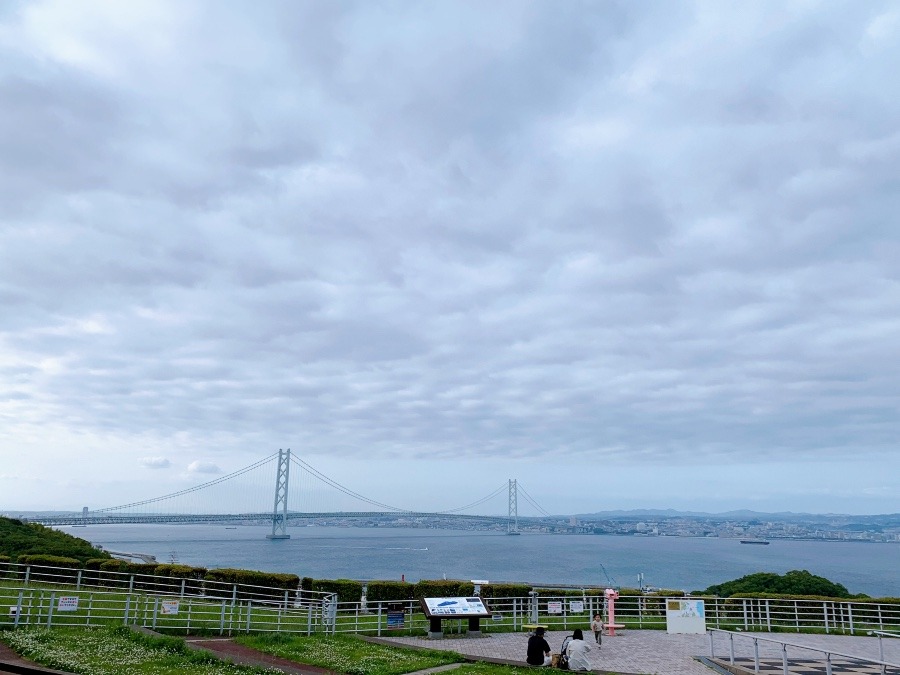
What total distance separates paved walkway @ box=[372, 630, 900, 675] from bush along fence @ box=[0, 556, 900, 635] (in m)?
0.84

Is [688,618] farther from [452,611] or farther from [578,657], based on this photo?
A: [578,657]

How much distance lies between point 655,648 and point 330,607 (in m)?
7.68

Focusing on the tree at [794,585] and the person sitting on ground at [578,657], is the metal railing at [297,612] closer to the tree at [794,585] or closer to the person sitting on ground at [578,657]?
the person sitting on ground at [578,657]

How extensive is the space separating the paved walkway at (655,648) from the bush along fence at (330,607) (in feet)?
2.75

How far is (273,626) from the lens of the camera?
683 inches

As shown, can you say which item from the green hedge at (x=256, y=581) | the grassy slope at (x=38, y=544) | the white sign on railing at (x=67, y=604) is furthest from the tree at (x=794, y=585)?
the grassy slope at (x=38, y=544)

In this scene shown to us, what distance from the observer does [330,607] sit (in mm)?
17391

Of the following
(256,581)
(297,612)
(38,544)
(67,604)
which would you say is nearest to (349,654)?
(67,604)

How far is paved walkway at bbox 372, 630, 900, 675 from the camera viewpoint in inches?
580

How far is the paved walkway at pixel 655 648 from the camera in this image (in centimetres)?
1474

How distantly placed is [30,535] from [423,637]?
27.7m

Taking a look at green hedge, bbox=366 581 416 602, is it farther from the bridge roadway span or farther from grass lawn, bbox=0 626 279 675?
the bridge roadway span

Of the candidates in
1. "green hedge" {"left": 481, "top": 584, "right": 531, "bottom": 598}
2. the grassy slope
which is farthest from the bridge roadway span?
"green hedge" {"left": 481, "top": 584, "right": 531, "bottom": 598}

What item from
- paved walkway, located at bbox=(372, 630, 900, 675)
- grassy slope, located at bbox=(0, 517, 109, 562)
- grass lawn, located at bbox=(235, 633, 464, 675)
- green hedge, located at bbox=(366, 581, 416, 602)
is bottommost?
paved walkway, located at bbox=(372, 630, 900, 675)
